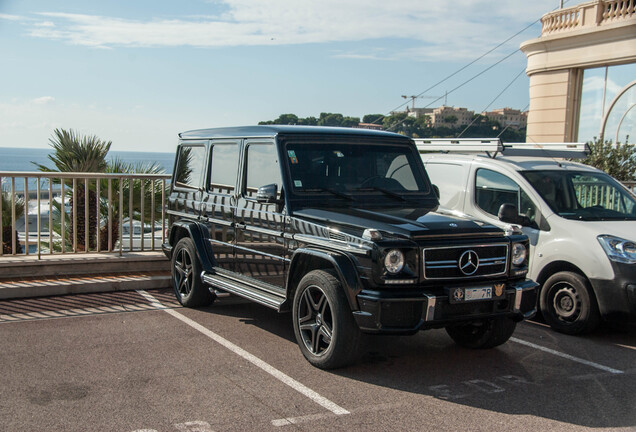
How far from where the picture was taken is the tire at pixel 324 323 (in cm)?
519

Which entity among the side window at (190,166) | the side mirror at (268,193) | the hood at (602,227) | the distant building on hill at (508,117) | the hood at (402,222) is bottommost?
the hood at (602,227)

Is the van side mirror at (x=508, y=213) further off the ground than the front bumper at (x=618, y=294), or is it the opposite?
the van side mirror at (x=508, y=213)

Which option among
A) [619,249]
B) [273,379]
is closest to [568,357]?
[619,249]

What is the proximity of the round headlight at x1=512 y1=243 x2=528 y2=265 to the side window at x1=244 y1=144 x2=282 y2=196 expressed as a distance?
2.15 m

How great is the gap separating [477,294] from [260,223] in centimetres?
221

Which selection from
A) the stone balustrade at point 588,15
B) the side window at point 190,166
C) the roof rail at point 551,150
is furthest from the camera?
the stone balustrade at point 588,15

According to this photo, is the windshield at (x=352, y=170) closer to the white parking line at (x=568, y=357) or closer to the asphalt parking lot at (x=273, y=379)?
the asphalt parking lot at (x=273, y=379)

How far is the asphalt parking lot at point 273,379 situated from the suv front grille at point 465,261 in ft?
A: 2.79

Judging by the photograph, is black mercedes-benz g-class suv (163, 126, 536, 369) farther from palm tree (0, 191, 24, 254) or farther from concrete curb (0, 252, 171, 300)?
palm tree (0, 191, 24, 254)

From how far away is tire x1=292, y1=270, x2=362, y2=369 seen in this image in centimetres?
519

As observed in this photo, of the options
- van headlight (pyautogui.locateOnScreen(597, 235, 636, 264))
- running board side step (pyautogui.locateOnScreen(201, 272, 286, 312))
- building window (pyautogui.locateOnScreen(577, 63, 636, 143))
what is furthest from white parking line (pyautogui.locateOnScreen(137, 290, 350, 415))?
building window (pyautogui.locateOnScreen(577, 63, 636, 143))

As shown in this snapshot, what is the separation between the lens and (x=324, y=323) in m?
5.42

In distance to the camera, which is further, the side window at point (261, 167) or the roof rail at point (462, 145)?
the roof rail at point (462, 145)

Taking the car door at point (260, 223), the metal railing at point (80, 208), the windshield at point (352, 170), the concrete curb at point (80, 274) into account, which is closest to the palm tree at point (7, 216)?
the metal railing at point (80, 208)
